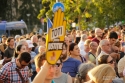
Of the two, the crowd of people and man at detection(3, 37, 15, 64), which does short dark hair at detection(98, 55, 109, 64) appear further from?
man at detection(3, 37, 15, 64)

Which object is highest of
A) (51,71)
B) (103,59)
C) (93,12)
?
(93,12)

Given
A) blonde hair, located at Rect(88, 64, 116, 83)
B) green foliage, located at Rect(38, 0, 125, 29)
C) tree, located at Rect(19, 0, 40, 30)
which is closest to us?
blonde hair, located at Rect(88, 64, 116, 83)

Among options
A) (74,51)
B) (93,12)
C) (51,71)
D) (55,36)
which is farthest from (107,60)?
(93,12)

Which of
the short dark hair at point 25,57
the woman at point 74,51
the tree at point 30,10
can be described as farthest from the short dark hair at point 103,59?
the tree at point 30,10

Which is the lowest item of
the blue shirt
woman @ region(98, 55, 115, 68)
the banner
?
the blue shirt

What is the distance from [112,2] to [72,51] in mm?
25714

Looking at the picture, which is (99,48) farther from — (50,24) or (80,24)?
(80,24)

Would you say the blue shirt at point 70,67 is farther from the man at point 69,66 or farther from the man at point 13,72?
the man at point 13,72

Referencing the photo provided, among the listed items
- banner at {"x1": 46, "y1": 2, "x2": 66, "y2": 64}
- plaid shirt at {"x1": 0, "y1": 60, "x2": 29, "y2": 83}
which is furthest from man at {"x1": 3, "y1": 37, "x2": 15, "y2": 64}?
banner at {"x1": 46, "y1": 2, "x2": 66, "y2": 64}

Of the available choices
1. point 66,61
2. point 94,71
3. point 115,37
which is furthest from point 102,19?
point 94,71

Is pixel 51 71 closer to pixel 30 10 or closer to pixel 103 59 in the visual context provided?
pixel 103 59

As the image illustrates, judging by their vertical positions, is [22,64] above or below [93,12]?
below

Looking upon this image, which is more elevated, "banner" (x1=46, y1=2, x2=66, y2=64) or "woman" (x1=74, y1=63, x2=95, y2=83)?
"banner" (x1=46, y1=2, x2=66, y2=64)

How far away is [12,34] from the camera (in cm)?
4000
